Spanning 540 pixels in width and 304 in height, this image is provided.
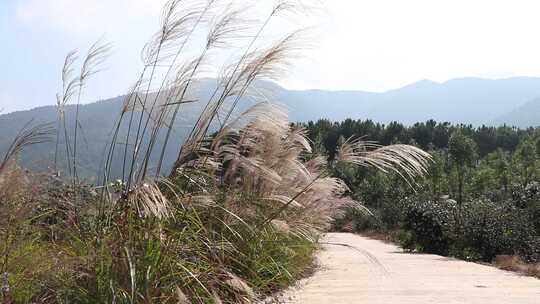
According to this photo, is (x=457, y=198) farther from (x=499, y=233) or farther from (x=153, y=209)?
(x=153, y=209)

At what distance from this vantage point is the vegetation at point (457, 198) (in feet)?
34.3

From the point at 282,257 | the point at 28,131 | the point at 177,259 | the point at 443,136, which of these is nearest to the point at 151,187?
the point at 177,259

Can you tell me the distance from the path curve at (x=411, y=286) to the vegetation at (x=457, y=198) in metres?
1.05

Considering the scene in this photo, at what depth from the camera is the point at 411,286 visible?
5.96 metres

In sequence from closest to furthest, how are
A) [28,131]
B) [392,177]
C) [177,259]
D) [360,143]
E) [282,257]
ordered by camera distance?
[177,259] < [28,131] < [360,143] < [282,257] < [392,177]

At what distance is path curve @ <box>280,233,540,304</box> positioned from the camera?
503 centimetres

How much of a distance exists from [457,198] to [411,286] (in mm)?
20900

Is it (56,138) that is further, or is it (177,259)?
(56,138)

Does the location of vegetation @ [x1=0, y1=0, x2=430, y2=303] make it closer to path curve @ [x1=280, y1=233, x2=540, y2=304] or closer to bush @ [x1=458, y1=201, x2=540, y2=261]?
path curve @ [x1=280, y1=233, x2=540, y2=304]

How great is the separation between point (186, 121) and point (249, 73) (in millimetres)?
510

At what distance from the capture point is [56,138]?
404cm

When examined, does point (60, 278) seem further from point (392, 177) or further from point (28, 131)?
point (392, 177)

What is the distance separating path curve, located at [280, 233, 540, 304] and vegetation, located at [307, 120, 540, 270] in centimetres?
105

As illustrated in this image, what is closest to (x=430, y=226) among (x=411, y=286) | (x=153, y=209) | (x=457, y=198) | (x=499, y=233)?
(x=499, y=233)
